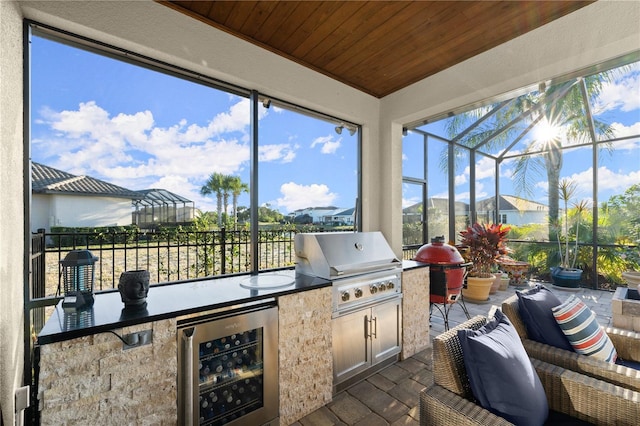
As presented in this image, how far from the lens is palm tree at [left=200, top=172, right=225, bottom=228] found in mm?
2348

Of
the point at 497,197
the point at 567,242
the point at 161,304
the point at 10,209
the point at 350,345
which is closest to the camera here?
the point at 10,209

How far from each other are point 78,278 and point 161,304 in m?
0.46

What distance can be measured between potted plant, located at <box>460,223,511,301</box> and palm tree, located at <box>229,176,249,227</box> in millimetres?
3862

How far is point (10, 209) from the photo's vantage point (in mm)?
1335

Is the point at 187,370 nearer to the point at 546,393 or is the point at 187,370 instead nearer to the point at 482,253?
the point at 546,393

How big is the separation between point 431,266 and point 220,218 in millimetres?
2224

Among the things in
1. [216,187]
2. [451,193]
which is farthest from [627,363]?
[451,193]

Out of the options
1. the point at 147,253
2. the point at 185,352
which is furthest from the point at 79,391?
the point at 147,253

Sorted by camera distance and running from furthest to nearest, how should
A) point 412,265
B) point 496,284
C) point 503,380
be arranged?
point 496,284, point 412,265, point 503,380

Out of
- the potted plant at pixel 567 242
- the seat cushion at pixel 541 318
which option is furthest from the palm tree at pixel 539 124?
the seat cushion at pixel 541 318

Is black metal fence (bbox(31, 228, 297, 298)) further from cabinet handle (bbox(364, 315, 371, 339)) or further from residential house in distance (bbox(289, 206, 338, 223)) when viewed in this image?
cabinet handle (bbox(364, 315, 371, 339))

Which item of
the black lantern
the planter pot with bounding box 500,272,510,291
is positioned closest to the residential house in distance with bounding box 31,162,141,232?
the black lantern

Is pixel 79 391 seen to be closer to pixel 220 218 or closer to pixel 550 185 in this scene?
pixel 220 218

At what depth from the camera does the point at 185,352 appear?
4.74ft
